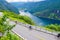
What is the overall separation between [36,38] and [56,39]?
1842mm

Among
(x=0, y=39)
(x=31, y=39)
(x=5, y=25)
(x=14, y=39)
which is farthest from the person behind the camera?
(x=31, y=39)

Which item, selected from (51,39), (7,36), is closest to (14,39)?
(7,36)

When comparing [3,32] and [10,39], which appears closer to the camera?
[10,39]

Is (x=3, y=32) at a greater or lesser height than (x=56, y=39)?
greater

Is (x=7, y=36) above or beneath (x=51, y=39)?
above

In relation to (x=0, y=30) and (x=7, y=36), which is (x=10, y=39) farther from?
(x=0, y=30)

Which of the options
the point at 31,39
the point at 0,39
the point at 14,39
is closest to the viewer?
the point at 0,39

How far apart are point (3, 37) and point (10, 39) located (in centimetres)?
49

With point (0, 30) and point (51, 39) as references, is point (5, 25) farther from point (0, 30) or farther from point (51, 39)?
point (51, 39)

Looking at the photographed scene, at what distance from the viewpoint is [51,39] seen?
20938 mm

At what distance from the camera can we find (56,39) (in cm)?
2091

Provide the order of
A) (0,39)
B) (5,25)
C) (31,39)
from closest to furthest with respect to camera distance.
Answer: (0,39) < (5,25) < (31,39)

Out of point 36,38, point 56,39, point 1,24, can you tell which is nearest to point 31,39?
point 36,38

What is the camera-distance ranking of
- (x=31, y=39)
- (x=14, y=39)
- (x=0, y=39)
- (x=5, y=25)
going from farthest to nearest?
(x=31, y=39)
(x=5, y=25)
(x=14, y=39)
(x=0, y=39)
